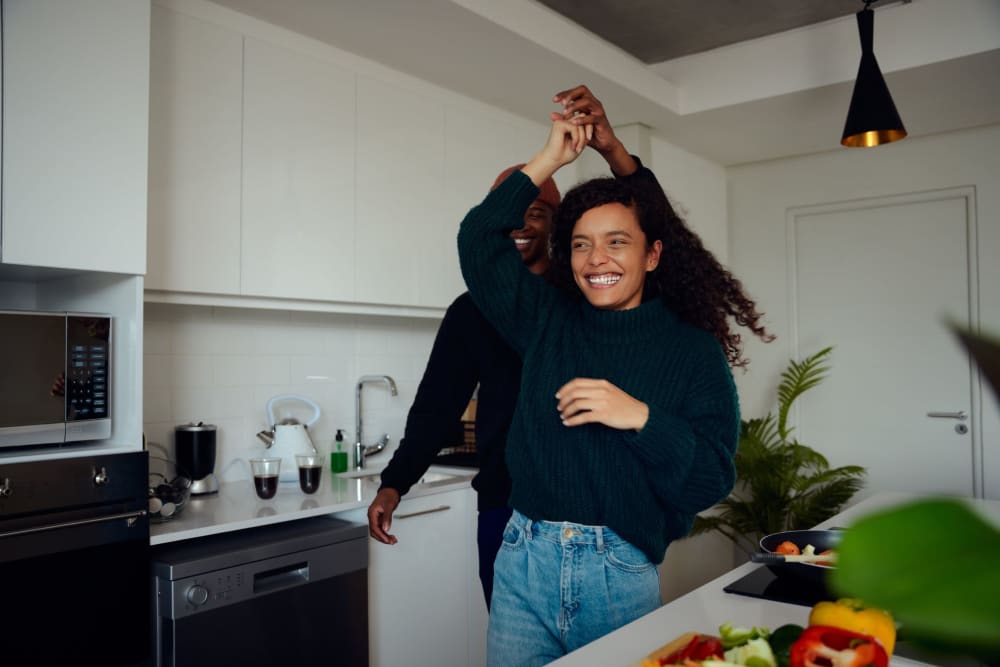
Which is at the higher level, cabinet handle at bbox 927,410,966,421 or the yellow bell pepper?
the yellow bell pepper

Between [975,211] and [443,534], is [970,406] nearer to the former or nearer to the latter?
[975,211]

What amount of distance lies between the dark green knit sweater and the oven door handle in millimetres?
1042

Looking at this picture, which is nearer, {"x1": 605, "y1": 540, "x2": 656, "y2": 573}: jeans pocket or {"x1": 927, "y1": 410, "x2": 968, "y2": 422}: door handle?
{"x1": 605, "y1": 540, "x2": 656, "y2": 573}: jeans pocket

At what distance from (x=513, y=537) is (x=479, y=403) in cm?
43

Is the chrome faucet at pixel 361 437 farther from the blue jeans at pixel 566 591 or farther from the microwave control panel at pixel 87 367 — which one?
the blue jeans at pixel 566 591

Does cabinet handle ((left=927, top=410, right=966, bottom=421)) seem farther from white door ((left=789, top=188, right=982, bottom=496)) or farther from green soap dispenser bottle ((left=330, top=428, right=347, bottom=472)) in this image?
green soap dispenser bottle ((left=330, top=428, right=347, bottom=472))

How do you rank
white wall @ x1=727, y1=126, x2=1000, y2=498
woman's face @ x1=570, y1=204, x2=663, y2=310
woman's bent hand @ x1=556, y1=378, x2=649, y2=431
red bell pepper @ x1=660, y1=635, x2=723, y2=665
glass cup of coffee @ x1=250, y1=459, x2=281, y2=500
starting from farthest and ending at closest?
white wall @ x1=727, y1=126, x2=1000, y2=498
glass cup of coffee @ x1=250, y1=459, x2=281, y2=500
woman's face @ x1=570, y1=204, x2=663, y2=310
woman's bent hand @ x1=556, y1=378, x2=649, y2=431
red bell pepper @ x1=660, y1=635, x2=723, y2=665

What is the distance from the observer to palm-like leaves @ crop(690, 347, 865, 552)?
425 centimetres

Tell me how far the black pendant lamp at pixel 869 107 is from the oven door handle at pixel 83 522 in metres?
2.58

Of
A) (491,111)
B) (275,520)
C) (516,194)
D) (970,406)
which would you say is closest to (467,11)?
(491,111)

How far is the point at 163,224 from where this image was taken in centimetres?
237

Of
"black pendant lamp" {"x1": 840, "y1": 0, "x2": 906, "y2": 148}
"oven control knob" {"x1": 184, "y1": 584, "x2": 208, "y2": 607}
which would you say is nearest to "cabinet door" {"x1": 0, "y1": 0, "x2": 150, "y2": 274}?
"oven control knob" {"x1": 184, "y1": 584, "x2": 208, "y2": 607}

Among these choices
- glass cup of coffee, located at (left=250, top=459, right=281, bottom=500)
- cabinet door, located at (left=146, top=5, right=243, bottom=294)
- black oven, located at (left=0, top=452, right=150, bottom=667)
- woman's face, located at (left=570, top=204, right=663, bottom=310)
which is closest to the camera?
woman's face, located at (left=570, top=204, right=663, bottom=310)

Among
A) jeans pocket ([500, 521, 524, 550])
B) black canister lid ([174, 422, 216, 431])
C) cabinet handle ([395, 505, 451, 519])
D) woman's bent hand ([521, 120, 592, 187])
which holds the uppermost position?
woman's bent hand ([521, 120, 592, 187])
